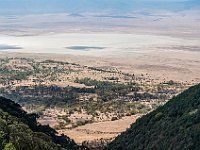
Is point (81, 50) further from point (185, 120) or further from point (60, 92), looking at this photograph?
point (185, 120)

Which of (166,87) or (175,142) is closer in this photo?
(175,142)

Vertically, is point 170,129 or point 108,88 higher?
point 170,129

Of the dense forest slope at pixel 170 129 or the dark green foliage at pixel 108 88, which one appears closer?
the dense forest slope at pixel 170 129

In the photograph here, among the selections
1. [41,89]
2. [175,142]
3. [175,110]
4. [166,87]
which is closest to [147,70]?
[166,87]

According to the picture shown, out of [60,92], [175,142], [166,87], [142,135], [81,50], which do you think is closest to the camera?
[175,142]

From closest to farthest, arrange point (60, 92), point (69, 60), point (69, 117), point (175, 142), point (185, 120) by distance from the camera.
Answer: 1. point (175, 142)
2. point (185, 120)
3. point (69, 117)
4. point (60, 92)
5. point (69, 60)

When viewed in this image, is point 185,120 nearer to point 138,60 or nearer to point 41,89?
point 41,89

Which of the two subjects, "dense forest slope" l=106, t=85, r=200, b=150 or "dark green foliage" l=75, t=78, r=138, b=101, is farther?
"dark green foliage" l=75, t=78, r=138, b=101

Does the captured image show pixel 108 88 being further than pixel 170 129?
Yes
